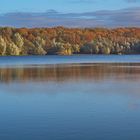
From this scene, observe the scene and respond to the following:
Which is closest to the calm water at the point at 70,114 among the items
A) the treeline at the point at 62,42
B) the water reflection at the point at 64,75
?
the water reflection at the point at 64,75

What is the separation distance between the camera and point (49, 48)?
305 ft

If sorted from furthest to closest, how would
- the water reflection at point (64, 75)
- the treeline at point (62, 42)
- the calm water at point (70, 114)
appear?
1. the treeline at point (62, 42)
2. the water reflection at point (64, 75)
3. the calm water at point (70, 114)

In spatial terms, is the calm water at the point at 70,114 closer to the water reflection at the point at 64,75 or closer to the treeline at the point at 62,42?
the water reflection at the point at 64,75

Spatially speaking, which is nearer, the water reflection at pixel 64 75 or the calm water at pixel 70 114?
the calm water at pixel 70 114

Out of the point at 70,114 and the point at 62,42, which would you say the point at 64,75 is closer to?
the point at 70,114

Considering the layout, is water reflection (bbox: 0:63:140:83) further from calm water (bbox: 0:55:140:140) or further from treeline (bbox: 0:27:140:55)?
treeline (bbox: 0:27:140:55)

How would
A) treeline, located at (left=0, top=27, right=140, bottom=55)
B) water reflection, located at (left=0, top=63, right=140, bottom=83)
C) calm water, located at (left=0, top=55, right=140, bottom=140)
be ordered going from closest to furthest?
1. calm water, located at (left=0, top=55, right=140, bottom=140)
2. water reflection, located at (left=0, top=63, right=140, bottom=83)
3. treeline, located at (left=0, top=27, right=140, bottom=55)

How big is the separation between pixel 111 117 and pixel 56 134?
2.92m

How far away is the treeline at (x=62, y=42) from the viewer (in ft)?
287

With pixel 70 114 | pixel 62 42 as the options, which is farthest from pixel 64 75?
pixel 62 42

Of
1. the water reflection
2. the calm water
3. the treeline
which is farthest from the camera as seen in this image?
the treeline

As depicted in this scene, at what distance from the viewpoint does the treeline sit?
87.4m

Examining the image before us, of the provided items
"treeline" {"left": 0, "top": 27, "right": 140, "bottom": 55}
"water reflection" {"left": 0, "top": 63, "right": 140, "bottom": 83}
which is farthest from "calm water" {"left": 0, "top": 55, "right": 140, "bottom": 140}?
"treeline" {"left": 0, "top": 27, "right": 140, "bottom": 55}

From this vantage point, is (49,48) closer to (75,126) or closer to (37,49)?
(37,49)
